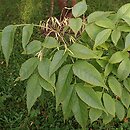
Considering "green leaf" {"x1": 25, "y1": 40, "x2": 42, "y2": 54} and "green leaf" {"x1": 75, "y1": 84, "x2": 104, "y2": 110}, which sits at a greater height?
"green leaf" {"x1": 25, "y1": 40, "x2": 42, "y2": 54}

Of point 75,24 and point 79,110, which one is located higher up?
point 75,24

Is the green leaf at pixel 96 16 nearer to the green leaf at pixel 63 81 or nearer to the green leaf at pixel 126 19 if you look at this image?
the green leaf at pixel 126 19

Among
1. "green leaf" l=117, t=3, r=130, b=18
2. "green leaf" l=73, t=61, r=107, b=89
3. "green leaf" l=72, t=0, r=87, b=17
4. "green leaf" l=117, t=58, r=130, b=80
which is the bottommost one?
"green leaf" l=117, t=58, r=130, b=80

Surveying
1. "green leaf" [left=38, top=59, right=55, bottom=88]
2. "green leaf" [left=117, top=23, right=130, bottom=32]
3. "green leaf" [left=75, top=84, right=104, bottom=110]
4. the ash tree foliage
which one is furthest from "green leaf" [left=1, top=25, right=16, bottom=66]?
"green leaf" [left=117, top=23, right=130, bottom=32]

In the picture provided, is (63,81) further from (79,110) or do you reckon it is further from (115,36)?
(115,36)

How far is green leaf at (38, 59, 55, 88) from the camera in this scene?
3.40 ft

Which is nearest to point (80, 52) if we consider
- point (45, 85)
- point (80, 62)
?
point (80, 62)

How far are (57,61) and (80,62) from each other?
0.07m

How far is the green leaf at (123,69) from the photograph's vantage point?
113 cm

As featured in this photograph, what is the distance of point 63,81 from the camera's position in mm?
1047

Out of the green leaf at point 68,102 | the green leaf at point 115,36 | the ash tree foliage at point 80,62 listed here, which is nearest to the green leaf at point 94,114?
the ash tree foliage at point 80,62

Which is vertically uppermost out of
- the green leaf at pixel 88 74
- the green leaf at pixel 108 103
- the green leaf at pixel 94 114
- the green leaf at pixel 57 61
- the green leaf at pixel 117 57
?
the green leaf at pixel 57 61

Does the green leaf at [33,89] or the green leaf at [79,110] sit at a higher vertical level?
the green leaf at [33,89]

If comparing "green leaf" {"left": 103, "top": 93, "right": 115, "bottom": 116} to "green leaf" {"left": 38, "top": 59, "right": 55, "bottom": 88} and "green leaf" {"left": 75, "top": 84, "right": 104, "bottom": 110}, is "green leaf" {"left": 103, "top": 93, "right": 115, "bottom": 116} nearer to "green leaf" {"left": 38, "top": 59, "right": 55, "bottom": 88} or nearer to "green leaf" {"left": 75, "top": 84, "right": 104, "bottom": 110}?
"green leaf" {"left": 75, "top": 84, "right": 104, "bottom": 110}
